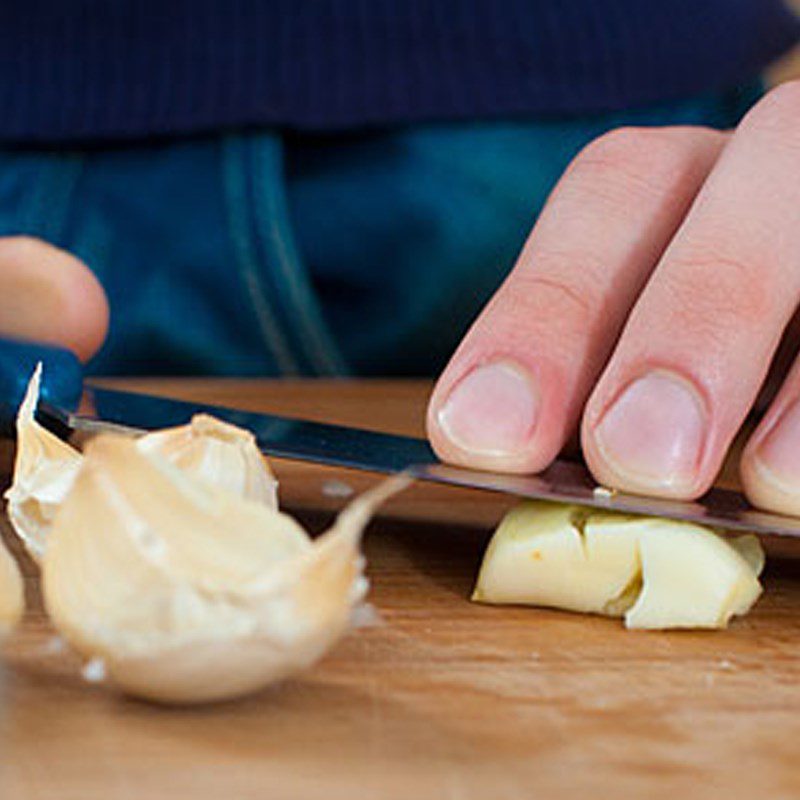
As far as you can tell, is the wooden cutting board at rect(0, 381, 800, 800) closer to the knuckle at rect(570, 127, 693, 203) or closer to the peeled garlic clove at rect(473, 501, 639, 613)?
the peeled garlic clove at rect(473, 501, 639, 613)

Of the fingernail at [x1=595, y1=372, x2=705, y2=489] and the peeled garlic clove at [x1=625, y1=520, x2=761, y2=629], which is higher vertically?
the fingernail at [x1=595, y1=372, x2=705, y2=489]

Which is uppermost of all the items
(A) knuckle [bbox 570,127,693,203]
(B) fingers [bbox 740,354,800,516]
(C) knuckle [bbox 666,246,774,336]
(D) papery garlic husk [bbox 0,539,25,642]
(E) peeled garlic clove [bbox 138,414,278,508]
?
(A) knuckle [bbox 570,127,693,203]

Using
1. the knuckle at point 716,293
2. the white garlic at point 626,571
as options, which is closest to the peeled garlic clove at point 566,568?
the white garlic at point 626,571

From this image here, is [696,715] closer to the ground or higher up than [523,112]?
closer to the ground

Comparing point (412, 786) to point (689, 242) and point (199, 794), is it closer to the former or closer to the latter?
point (199, 794)

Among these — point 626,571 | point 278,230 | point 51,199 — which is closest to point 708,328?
point 626,571

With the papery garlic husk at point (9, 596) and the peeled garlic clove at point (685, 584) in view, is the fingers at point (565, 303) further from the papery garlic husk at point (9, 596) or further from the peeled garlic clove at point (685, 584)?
the papery garlic husk at point (9, 596)

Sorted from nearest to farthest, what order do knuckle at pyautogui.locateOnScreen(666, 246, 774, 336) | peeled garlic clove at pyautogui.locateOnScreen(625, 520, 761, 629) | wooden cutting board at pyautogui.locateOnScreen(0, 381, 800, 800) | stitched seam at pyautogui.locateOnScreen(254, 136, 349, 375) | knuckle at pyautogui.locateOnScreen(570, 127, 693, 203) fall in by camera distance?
wooden cutting board at pyautogui.locateOnScreen(0, 381, 800, 800), peeled garlic clove at pyautogui.locateOnScreen(625, 520, 761, 629), knuckle at pyautogui.locateOnScreen(666, 246, 774, 336), knuckle at pyautogui.locateOnScreen(570, 127, 693, 203), stitched seam at pyautogui.locateOnScreen(254, 136, 349, 375)

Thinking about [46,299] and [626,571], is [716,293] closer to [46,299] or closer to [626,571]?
[626,571]

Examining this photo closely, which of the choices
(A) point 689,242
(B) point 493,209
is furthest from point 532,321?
(B) point 493,209

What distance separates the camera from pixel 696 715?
19.1 inches

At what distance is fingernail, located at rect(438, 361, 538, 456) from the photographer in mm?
645

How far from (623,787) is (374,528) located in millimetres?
306

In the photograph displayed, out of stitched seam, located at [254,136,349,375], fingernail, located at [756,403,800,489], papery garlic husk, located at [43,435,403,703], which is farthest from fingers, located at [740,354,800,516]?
stitched seam, located at [254,136,349,375]
